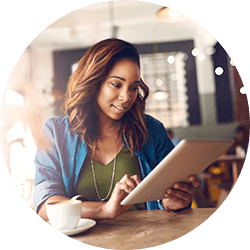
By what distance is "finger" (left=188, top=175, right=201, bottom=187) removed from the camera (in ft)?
4.03

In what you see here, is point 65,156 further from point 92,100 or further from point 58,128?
point 92,100

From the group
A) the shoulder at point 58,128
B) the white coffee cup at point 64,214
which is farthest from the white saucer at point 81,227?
the shoulder at point 58,128

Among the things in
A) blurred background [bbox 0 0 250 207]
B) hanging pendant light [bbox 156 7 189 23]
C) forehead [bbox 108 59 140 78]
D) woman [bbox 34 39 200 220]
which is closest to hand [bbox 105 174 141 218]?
woman [bbox 34 39 200 220]

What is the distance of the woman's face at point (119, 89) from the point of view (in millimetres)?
1244

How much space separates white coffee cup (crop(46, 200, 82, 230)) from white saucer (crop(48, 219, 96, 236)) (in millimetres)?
16

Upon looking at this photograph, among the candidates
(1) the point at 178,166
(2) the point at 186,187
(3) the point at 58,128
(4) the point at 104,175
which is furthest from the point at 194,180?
(3) the point at 58,128

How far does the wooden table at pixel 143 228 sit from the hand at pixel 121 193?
3 centimetres

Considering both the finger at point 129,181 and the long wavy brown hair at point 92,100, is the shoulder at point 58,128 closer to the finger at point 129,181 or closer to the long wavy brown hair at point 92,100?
the long wavy brown hair at point 92,100

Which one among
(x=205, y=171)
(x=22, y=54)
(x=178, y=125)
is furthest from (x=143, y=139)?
Result: (x=22, y=54)

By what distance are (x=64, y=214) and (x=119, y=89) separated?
1.81ft

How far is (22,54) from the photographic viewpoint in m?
1.34

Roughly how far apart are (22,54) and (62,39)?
0.20m

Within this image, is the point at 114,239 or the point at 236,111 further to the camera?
the point at 236,111

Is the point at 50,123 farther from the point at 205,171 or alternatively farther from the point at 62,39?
the point at 205,171
